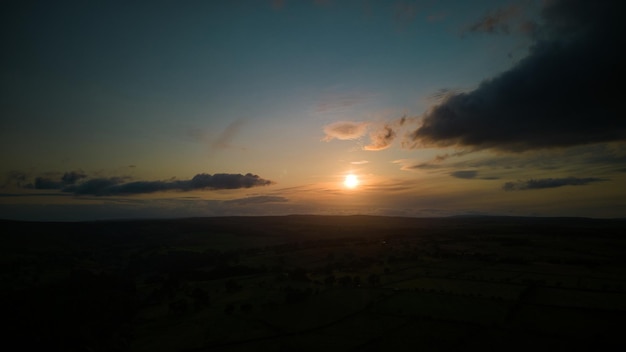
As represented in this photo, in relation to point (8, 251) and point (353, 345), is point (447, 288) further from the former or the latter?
point (8, 251)

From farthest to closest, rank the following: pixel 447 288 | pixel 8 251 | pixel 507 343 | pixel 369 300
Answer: pixel 8 251, pixel 447 288, pixel 369 300, pixel 507 343

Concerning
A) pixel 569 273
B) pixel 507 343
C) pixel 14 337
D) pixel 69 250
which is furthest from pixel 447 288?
pixel 69 250

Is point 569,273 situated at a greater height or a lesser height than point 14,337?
greater

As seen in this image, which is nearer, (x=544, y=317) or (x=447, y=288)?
(x=544, y=317)

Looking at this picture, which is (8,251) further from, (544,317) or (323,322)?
(544,317)

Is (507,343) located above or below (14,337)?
above

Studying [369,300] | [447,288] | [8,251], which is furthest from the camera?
[8,251]

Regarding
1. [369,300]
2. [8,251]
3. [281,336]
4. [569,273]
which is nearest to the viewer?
[281,336]

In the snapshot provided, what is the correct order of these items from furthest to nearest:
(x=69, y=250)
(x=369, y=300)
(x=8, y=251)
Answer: (x=69, y=250) → (x=8, y=251) → (x=369, y=300)

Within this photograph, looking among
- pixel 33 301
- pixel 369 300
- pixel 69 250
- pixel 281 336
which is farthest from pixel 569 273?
pixel 69 250
